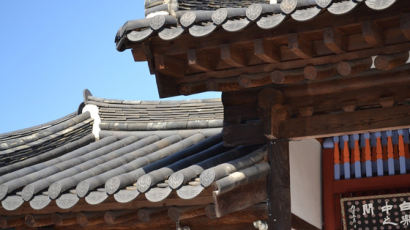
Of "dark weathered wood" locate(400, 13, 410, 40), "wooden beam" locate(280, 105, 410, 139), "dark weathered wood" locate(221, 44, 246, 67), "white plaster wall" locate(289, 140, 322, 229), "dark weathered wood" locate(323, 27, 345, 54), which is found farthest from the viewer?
"white plaster wall" locate(289, 140, 322, 229)

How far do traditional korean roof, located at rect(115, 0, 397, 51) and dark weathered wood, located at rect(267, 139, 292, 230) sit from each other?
4.79ft

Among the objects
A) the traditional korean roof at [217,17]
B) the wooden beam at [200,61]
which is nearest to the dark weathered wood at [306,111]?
the wooden beam at [200,61]

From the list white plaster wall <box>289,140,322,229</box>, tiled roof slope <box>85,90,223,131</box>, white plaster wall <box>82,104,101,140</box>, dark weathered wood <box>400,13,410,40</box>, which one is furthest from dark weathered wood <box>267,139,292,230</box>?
white plaster wall <box>82,104,101,140</box>

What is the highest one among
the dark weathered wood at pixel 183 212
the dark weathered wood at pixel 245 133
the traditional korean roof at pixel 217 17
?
the traditional korean roof at pixel 217 17

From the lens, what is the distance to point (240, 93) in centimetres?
673

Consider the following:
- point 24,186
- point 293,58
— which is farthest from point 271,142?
point 24,186

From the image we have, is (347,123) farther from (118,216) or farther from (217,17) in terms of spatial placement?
(118,216)

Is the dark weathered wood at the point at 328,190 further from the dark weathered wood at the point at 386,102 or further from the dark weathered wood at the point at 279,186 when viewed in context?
the dark weathered wood at the point at 386,102

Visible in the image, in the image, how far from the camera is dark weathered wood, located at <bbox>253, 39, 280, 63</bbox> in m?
5.65

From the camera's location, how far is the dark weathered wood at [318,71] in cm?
589

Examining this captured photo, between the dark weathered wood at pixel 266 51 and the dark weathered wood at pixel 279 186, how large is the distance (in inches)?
36.1

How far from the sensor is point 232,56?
19.2 ft

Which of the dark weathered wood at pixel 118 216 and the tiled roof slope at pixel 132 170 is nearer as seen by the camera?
the tiled roof slope at pixel 132 170

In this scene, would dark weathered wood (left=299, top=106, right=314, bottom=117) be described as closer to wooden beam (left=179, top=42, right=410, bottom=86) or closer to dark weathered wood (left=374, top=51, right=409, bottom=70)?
wooden beam (left=179, top=42, right=410, bottom=86)
